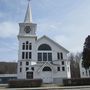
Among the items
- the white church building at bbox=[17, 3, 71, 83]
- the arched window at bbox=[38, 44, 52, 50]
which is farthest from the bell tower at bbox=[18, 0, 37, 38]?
the arched window at bbox=[38, 44, 52, 50]

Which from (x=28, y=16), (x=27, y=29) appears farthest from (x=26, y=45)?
(x=28, y=16)

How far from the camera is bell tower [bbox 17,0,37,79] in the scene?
163 feet

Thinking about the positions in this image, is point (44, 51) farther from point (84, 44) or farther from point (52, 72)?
point (84, 44)

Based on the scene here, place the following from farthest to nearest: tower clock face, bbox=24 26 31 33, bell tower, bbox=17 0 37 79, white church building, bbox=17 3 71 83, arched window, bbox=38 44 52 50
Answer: tower clock face, bbox=24 26 31 33 < arched window, bbox=38 44 52 50 < bell tower, bbox=17 0 37 79 < white church building, bbox=17 3 71 83

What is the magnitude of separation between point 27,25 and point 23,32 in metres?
2.48

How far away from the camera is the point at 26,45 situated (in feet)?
173

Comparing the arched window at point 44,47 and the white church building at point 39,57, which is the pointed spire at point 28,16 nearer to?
the white church building at point 39,57

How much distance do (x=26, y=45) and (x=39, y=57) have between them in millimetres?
5340

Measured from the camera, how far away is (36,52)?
5162cm

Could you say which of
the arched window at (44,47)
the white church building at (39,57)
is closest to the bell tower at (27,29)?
the white church building at (39,57)

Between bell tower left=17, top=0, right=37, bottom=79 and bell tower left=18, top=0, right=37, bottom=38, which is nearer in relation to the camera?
bell tower left=17, top=0, right=37, bottom=79

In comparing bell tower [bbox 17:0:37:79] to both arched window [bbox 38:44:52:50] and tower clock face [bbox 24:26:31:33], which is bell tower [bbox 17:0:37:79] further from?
arched window [bbox 38:44:52:50]

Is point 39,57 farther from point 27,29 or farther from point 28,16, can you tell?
point 28,16

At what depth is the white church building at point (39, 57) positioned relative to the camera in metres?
48.9
